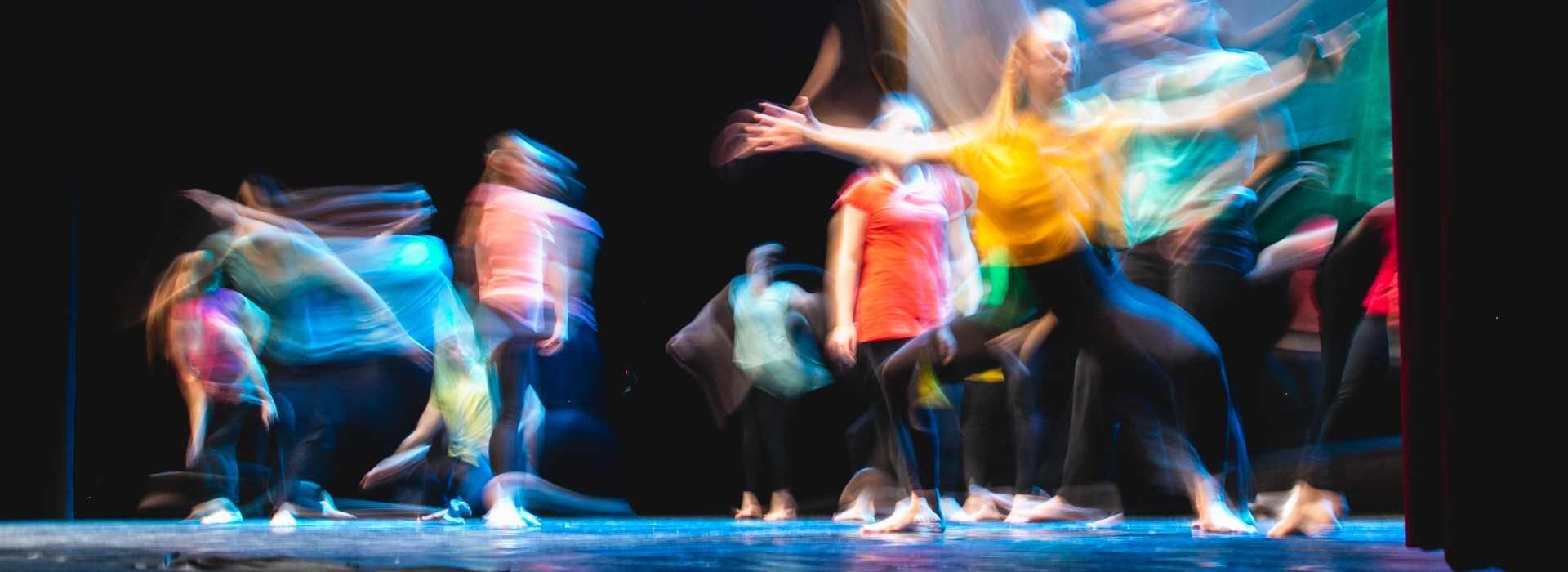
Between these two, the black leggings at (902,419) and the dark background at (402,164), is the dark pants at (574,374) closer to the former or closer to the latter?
the dark background at (402,164)

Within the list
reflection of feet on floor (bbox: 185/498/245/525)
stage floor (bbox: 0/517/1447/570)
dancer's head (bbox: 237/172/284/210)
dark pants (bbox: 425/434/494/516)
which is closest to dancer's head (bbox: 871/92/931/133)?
stage floor (bbox: 0/517/1447/570)

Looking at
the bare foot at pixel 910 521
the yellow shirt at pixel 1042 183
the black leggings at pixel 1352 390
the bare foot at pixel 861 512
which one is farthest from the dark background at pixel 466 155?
the black leggings at pixel 1352 390

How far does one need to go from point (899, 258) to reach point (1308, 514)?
49.9 inches

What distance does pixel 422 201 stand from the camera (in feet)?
22.1

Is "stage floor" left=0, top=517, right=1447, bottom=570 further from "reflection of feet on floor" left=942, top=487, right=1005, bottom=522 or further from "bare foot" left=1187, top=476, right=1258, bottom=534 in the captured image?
"reflection of feet on floor" left=942, top=487, right=1005, bottom=522

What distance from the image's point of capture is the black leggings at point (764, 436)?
5.72m

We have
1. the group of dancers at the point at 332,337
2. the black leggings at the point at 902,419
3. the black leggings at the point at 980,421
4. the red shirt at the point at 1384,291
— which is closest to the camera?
the red shirt at the point at 1384,291

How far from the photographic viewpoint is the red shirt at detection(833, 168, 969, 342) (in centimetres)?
361

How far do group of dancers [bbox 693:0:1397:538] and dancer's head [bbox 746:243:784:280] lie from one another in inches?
50.0

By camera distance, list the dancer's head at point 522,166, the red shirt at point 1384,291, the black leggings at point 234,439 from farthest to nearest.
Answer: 1. the black leggings at point 234,439
2. the dancer's head at point 522,166
3. the red shirt at point 1384,291

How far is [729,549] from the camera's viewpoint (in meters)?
3.01

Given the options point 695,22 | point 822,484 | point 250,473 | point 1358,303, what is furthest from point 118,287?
point 1358,303

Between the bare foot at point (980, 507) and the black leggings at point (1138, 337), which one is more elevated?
the black leggings at point (1138, 337)

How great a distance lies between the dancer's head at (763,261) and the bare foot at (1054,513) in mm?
1832
